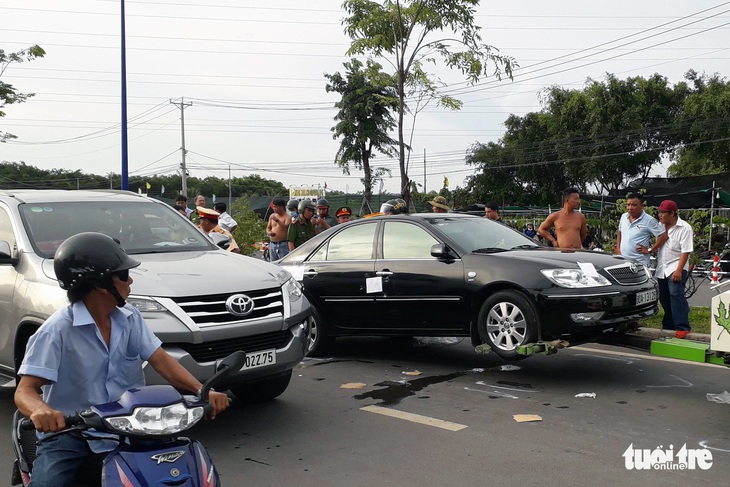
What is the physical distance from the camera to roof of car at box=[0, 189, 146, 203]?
19.9ft

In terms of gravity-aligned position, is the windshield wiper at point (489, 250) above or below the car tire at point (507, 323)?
above

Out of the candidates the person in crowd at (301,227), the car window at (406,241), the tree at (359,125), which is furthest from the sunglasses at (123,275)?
the tree at (359,125)

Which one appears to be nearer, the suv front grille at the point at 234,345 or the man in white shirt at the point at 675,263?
the suv front grille at the point at 234,345

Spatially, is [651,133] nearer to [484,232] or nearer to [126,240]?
[484,232]

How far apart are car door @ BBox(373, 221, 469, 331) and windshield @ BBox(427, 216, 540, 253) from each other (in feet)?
0.74

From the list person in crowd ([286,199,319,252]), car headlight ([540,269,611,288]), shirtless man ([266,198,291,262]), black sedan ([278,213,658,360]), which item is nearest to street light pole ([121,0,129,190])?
shirtless man ([266,198,291,262])

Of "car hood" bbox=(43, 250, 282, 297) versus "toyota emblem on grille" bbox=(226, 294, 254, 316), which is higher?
"car hood" bbox=(43, 250, 282, 297)

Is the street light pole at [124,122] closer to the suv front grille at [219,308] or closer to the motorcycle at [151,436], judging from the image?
the suv front grille at [219,308]

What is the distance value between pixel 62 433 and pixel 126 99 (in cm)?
2250

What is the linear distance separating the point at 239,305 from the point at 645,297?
3.89 meters

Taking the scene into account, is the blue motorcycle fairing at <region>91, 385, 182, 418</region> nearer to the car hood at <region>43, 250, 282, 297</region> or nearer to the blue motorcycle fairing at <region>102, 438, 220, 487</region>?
the blue motorcycle fairing at <region>102, 438, 220, 487</region>

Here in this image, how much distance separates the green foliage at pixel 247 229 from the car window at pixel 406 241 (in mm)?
8658

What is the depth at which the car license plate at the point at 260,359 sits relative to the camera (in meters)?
5.14

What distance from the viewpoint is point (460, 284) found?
23.5ft
